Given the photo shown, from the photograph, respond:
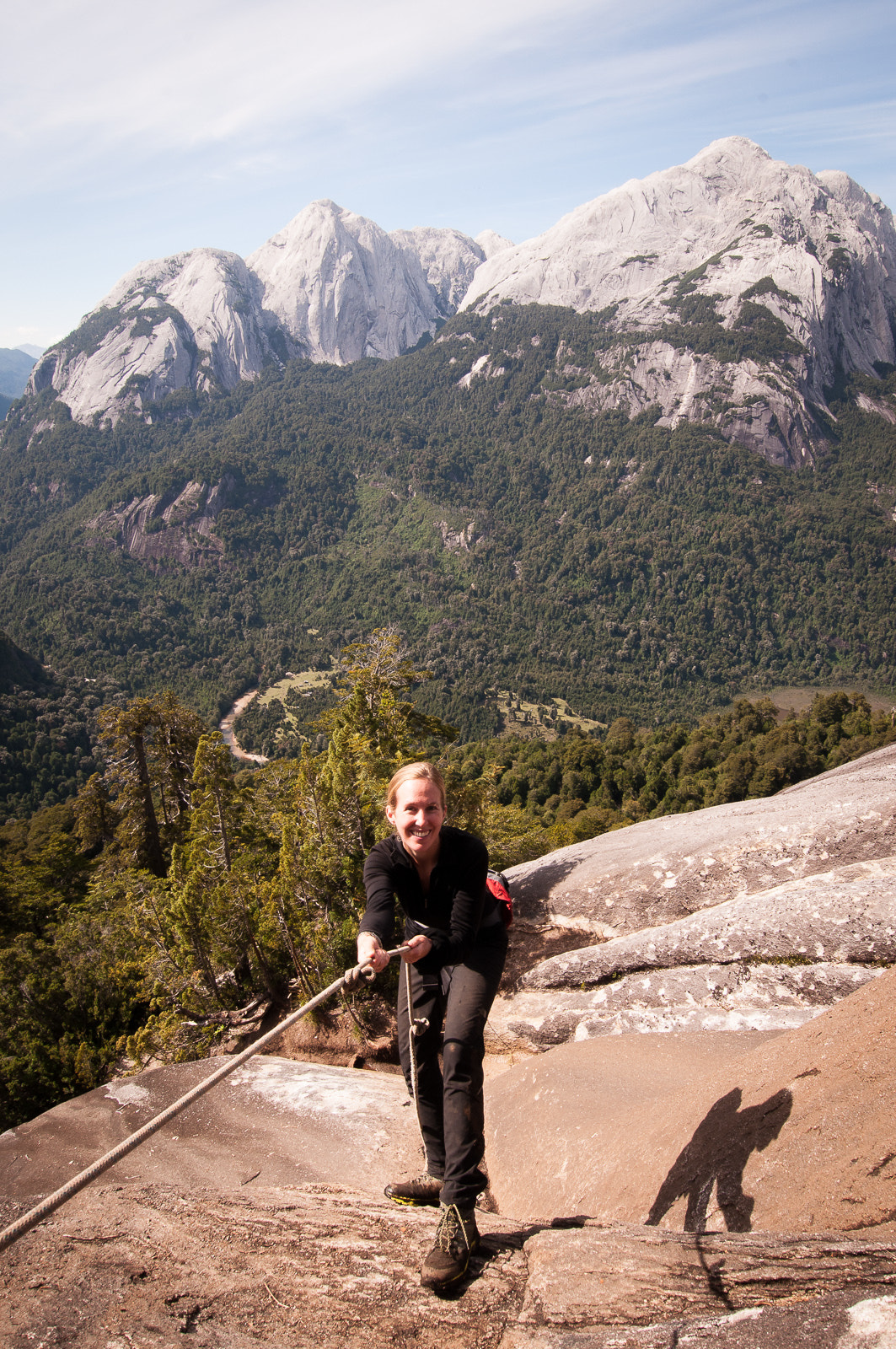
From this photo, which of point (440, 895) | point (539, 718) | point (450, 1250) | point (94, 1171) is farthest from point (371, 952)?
point (539, 718)

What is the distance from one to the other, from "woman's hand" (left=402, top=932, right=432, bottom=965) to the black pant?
1.16 feet

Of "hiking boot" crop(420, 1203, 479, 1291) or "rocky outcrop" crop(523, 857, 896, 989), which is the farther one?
"rocky outcrop" crop(523, 857, 896, 989)

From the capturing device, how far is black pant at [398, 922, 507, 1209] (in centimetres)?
486

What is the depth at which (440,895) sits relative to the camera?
5.49 metres

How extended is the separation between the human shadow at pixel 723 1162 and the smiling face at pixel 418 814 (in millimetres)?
4043

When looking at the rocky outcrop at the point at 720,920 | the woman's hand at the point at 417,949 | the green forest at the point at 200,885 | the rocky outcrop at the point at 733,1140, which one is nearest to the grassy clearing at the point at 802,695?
→ the green forest at the point at 200,885

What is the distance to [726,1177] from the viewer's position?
6.03 metres

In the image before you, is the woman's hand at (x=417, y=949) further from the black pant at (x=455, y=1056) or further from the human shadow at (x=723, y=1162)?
the human shadow at (x=723, y=1162)

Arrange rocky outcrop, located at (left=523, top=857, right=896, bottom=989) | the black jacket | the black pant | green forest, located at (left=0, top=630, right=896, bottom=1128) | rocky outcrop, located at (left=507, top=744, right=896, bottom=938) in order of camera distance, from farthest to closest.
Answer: green forest, located at (left=0, top=630, right=896, bottom=1128)
rocky outcrop, located at (left=507, top=744, right=896, bottom=938)
rocky outcrop, located at (left=523, top=857, right=896, bottom=989)
the black jacket
the black pant

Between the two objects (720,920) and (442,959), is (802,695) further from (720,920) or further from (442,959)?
(442,959)

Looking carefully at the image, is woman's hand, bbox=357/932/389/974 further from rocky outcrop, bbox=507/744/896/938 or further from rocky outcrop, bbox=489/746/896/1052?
rocky outcrop, bbox=507/744/896/938

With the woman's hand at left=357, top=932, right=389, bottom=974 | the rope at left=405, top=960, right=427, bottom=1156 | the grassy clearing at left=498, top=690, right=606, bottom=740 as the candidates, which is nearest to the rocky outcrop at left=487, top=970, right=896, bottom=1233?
the rope at left=405, top=960, right=427, bottom=1156

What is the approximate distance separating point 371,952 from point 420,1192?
2641 mm

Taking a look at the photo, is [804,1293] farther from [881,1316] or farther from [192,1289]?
[192,1289]
